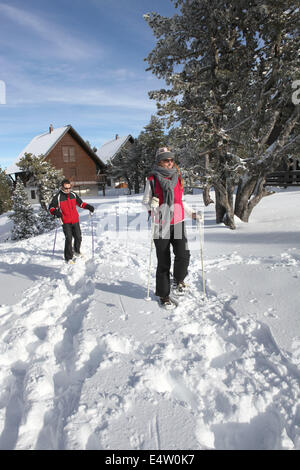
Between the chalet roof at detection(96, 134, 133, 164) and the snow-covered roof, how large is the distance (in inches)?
308

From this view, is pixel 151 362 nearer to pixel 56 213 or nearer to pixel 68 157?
pixel 56 213

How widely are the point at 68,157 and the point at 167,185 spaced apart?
35976 millimetres

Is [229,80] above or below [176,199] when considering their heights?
above

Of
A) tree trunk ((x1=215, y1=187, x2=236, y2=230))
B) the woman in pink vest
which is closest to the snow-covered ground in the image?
the woman in pink vest

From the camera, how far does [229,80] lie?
8.20 meters

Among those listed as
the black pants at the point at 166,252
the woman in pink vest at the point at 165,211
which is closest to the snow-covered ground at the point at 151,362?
the black pants at the point at 166,252

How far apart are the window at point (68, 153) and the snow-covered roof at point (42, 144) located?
75.5 inches

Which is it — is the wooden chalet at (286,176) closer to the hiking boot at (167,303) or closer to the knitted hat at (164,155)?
the knitted hat at (164,155)

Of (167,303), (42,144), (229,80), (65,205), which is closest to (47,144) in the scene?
(42,144)

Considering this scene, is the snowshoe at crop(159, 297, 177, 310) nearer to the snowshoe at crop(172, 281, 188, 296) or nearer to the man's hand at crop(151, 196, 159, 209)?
the snowshoe at crop(172, 281, 188, 296)

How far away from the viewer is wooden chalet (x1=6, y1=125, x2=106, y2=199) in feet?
114

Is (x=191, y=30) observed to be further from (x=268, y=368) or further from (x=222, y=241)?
(x=268, y=368)
